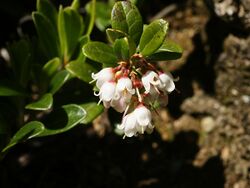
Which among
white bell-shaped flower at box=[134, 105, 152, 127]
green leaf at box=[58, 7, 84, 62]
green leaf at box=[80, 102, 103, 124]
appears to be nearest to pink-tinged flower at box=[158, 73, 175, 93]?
white bell-shaped flower at box=[134, 105, 152, 127]

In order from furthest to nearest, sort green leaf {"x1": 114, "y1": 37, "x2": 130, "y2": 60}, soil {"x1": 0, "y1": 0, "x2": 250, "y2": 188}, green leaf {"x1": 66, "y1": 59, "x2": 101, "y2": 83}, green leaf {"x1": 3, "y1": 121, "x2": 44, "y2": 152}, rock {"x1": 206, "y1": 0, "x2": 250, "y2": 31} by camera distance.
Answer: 1. soil {"x1": 0, "y1": 0, "x2": 250, "y2": 188}
2. rock {"x1": 206, "y1": 0, "x2": 250, "y2": 31}
3. green leaf {"x1": 66, "y1": 59, "x2": 101, "y2": 83}
4. green leaf {"x1": 3, "y1": 121, "x2": 44, "y2": 152}
5. green leaf {"x1": 114, "y1": 37, "x2": 130, "y2": 60}

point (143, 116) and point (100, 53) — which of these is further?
point (100, 53)

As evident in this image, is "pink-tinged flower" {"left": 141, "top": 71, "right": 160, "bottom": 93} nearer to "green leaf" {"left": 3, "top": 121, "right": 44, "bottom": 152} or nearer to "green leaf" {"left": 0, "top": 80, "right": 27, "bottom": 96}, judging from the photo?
"green leaf" {"left": 3, "top": 121, "right": 44, "bottom": 152}

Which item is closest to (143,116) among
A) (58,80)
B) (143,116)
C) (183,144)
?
(143,116)

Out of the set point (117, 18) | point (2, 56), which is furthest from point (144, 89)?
point (2, 56)

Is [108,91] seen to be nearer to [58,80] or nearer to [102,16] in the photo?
[58,80]

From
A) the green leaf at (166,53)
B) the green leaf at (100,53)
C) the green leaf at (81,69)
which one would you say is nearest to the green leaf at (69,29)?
the green leaf at (81,69)

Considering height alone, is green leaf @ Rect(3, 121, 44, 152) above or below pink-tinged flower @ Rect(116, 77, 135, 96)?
below
